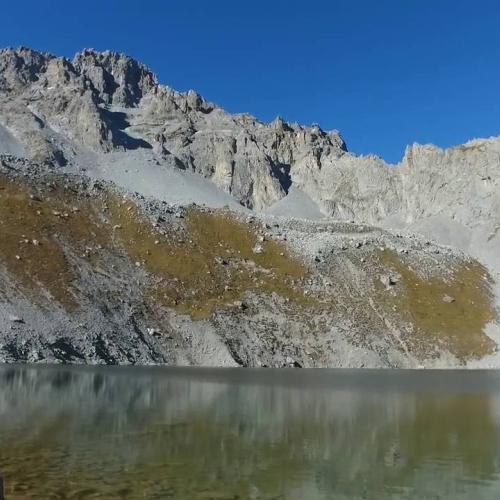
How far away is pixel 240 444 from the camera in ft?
93.7

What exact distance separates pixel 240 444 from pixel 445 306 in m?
105

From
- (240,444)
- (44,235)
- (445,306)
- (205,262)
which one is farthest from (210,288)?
(240,444)

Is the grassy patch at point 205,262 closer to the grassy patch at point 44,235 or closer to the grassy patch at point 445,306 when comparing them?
the grassy patch at point 44,235

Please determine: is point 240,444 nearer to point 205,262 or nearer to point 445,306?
point 205,262

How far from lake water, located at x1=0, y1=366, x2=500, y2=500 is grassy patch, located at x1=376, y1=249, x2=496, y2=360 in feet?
207

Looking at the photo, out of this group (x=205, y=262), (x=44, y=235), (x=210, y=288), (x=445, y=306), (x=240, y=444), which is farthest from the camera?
(x=445, y=306)

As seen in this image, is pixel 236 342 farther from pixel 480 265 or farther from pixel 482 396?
pixel 480 265

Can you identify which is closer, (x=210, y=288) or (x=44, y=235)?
(x=44, y=235)

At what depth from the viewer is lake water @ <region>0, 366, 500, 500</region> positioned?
2053cm

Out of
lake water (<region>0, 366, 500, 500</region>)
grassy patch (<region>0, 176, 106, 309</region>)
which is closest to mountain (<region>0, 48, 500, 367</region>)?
grassy patch (<region>0, 176, 106, 309</region>)

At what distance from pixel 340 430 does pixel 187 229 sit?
100698 millimetres

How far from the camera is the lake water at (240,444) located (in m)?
20.5

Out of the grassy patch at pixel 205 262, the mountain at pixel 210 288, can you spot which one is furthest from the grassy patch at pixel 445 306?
the grassy patch at pixel 205 262

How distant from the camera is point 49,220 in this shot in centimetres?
11469
